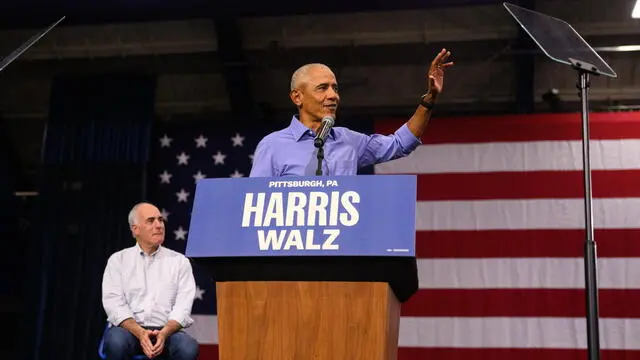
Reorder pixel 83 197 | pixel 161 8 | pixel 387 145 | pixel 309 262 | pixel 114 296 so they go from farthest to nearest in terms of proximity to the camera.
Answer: pixel 83 197 < pixel 161 8 < pixel 114 296 < pixel 387 145 < pixel 309 262

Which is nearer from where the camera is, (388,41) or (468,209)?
(468,209)

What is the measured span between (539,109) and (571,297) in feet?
5.18

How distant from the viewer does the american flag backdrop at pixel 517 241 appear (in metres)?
5.06

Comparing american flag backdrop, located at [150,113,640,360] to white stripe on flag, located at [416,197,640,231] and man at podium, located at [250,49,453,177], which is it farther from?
man at podium, located at [250,49,453,177]

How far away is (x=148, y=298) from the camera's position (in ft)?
12.3

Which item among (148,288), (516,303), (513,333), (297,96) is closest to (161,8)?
(148,288)

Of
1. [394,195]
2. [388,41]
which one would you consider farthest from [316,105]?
[388,41]

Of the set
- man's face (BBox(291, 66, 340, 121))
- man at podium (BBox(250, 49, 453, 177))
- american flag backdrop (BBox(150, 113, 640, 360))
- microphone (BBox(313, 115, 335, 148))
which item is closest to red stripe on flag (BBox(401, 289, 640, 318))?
american flag backdrop (BBox(150, 113, 640, 360))

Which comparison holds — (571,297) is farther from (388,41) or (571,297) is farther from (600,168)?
(388,41)

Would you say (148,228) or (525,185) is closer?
(148,228)

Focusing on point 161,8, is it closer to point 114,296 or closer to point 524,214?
point 114,296

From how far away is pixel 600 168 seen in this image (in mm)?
5219

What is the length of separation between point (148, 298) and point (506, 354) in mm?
2444

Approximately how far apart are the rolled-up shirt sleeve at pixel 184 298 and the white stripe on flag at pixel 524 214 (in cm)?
192
